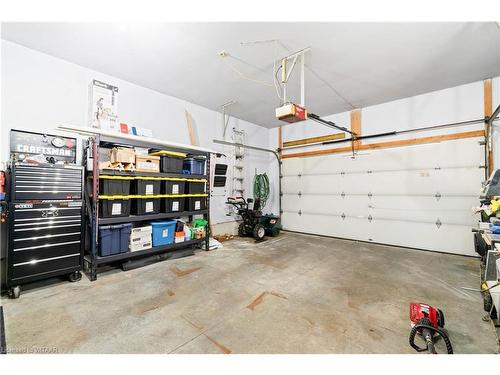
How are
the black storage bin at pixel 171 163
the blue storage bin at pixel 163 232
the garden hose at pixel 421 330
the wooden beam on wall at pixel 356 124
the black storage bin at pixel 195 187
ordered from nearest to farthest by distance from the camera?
the garden hose at pixel 421 330 < the blue storage bin at pixel 163 232 < the black storage bin at pixel 171 163 < the black storage bin at pixel 195 187 < the wooden beam on wall at pixel 356 124

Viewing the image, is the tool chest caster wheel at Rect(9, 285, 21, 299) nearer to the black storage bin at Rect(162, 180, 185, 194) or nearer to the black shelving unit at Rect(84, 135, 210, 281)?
the black shelving unit at Rect(84, 135, 210, 281)

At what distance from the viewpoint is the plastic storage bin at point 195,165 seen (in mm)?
4402

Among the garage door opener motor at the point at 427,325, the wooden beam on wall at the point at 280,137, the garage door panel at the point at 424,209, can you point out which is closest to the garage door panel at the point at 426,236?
the garage door panel at the point at 424,209

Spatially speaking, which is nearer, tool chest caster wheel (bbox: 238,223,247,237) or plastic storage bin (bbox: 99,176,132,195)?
plastic storage bin (bbox: 99,176,132,195)

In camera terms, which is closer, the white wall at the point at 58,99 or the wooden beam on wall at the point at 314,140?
the white wall at the point at 58,99

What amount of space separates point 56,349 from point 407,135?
6.67 metres

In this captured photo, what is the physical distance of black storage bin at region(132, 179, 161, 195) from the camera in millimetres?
3641

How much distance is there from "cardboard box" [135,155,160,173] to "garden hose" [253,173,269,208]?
138 inches

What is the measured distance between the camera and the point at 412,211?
495cm

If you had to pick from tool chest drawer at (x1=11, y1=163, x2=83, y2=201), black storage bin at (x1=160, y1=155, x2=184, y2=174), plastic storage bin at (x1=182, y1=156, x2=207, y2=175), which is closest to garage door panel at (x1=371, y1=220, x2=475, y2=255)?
plastic storage bin at (x1=182, y1=156, x2=207, y2=175)

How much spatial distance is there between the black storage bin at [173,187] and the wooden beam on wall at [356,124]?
452 centimetres

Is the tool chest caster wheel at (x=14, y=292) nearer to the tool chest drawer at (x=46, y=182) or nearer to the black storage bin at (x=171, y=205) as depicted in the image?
the tool chest drawer at (x=46, y=182)
